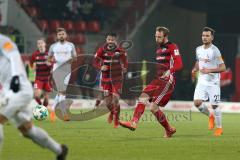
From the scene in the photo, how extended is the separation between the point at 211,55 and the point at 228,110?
10318 mm

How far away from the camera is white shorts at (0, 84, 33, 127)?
30.4ft

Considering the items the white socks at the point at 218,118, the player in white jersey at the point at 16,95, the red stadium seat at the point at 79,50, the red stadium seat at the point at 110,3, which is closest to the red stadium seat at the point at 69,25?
the red stadium seat at the point at 110,3

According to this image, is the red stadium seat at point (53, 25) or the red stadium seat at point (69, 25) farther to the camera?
the red stadium seat at point (69, 25)

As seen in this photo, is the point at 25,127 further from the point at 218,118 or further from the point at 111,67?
the point at 111,67

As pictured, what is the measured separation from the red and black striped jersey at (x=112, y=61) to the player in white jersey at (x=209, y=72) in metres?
2.06

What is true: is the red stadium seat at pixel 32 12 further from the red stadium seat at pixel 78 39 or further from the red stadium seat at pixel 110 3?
the red stadium seat at pixel 110 3

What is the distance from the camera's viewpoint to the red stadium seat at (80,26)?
3259cm

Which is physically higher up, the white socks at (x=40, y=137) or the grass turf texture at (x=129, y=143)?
the white socks at (x=40, y=137)

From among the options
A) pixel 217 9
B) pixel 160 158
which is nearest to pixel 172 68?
pixel 160 158

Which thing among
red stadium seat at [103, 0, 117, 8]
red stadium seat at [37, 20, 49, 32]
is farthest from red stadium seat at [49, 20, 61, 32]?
red stadium seat at [103, 0, 117, 8]

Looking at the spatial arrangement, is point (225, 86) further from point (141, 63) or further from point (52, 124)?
point (52, 124)

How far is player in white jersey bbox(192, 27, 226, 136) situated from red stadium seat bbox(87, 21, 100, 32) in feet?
52.0

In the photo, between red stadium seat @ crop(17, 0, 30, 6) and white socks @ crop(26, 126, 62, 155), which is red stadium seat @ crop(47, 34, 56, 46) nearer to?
red stadium seat @ crop(17, 0, 30, 6)

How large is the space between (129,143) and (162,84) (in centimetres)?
178
